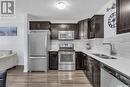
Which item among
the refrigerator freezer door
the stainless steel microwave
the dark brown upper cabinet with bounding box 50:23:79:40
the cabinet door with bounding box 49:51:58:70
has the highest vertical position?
the dark brown upper cabinet with bounding box 50:23:79:40

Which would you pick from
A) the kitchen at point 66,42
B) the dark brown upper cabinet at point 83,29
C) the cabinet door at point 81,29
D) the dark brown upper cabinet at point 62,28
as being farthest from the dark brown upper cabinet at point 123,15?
the dark brown upper cabinet at point 62,28

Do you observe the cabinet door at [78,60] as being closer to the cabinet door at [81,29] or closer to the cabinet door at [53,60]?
the cabinet door at [81,29]

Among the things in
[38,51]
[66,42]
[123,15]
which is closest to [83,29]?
[66,42]

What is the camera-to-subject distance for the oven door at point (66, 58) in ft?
23.9

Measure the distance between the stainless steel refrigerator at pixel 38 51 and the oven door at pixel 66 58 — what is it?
0.76 metres

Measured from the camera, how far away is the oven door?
727cm

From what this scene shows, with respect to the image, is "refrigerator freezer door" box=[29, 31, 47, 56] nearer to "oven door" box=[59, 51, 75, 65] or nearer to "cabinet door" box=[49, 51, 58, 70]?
"cabinet door" box=[49, 51, 58, 70]

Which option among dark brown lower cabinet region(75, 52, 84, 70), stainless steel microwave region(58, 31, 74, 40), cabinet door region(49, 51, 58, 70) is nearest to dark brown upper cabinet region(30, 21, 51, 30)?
stainless steel microwave region(58, 31, 74, 40)

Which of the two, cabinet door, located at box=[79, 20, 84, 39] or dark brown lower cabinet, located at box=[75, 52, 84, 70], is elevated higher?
cabinet door, located at box=[79, 20, 84, 39]

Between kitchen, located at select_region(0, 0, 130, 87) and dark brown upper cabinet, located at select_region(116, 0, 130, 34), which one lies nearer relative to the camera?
dark brown upper cabinet, located at select_region(116, 0, 130, 34)

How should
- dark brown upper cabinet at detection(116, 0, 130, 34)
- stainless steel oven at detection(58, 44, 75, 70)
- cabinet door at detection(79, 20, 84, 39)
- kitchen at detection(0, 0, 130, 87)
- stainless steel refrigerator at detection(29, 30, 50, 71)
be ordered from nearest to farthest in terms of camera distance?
dark brown upper cabinet at detection(116, 0, 130, 34)
kitchen at detection(0, 0, 130, 87)
stainless steel refrigerator at detection(29, 30, 50, 71)
stainless steel oven at detection(58, 44, 75, 70)
cabinet door at detection(79, 20, 84, 39)

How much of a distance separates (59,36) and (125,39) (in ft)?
15.3

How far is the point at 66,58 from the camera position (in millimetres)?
7301

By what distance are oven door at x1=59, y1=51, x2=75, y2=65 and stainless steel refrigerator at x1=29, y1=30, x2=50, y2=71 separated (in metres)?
0.76
